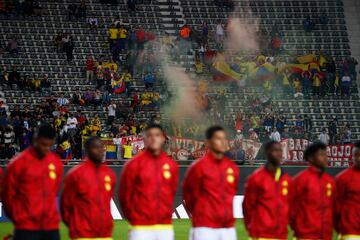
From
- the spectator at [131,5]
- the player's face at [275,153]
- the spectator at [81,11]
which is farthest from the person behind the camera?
the spectator at [131,5]

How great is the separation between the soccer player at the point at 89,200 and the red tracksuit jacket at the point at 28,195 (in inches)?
12.8

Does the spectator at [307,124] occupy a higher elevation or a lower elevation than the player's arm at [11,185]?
higher

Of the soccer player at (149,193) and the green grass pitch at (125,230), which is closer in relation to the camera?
the soccer player at (149,193)

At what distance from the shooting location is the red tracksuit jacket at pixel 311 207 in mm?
13750

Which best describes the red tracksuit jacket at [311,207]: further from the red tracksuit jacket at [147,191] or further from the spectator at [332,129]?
the spectator at [332,129]

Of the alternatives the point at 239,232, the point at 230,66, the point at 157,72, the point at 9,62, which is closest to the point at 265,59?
the point at 230,66

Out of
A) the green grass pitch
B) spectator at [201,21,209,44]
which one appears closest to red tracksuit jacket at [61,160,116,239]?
the green grass pitch

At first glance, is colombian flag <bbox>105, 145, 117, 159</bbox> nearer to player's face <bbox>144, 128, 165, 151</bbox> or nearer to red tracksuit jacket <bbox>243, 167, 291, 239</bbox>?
red tracksuit jacket <bbox>243, 167, 291, 239</bbox>

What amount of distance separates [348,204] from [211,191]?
2342 millimetres

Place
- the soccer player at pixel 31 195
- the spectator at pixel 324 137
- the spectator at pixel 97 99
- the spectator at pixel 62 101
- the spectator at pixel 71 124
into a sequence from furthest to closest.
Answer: the spectator at pixel 97 99 → the spectator at pixel 62 101 → the spectator at pixel 324 137 → the spectator at pixel 71 124 → the soccer player at pixel 31 195

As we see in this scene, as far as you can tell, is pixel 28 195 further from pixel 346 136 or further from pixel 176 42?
pixel 176 42

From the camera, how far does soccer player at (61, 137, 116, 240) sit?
12797 millimetres

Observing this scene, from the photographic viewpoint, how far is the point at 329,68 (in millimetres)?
46812

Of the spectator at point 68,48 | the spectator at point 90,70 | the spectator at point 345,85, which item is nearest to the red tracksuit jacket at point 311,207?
the spectator at point 90,70
